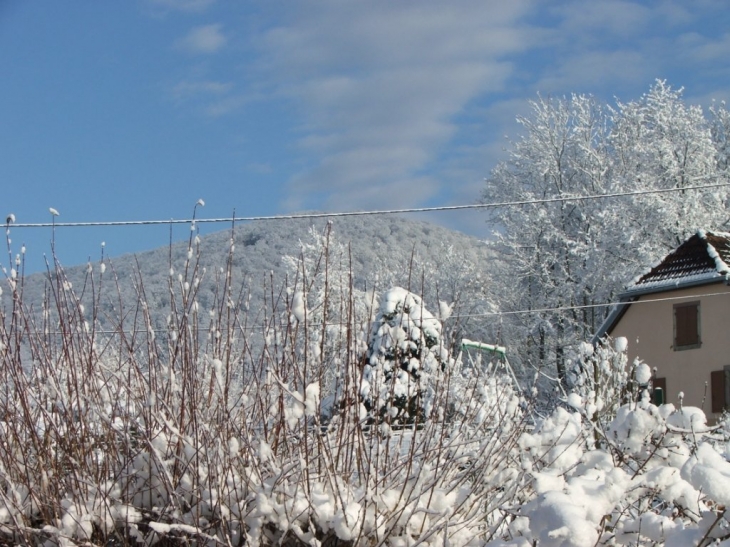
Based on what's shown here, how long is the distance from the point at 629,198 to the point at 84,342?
1979 cm

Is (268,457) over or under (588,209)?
under

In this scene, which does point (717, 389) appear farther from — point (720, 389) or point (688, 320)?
point (688, 320)

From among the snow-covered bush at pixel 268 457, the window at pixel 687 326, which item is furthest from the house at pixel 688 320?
the snow-covered bush at pixel 268 457

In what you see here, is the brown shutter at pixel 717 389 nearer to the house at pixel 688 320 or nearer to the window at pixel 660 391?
the house at pixel 688 320

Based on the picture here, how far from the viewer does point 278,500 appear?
3.54 meters

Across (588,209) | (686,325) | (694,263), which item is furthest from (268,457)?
(588,209)

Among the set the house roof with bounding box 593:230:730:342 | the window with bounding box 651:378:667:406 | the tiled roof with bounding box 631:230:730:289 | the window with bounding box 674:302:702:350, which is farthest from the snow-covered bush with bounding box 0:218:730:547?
the window with bounding box 674:302:702:350

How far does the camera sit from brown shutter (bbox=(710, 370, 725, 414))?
18797 mm

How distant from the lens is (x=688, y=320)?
19.7m

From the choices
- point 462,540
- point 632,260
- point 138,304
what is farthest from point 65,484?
point 632,260

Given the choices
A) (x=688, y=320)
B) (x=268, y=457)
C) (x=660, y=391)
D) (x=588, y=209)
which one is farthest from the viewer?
(x=588, y=209)

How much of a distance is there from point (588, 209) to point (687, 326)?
4.66m

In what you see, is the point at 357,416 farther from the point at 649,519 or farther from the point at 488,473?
the point at 649,519

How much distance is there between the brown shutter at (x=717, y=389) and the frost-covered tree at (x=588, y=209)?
11.8 feet
